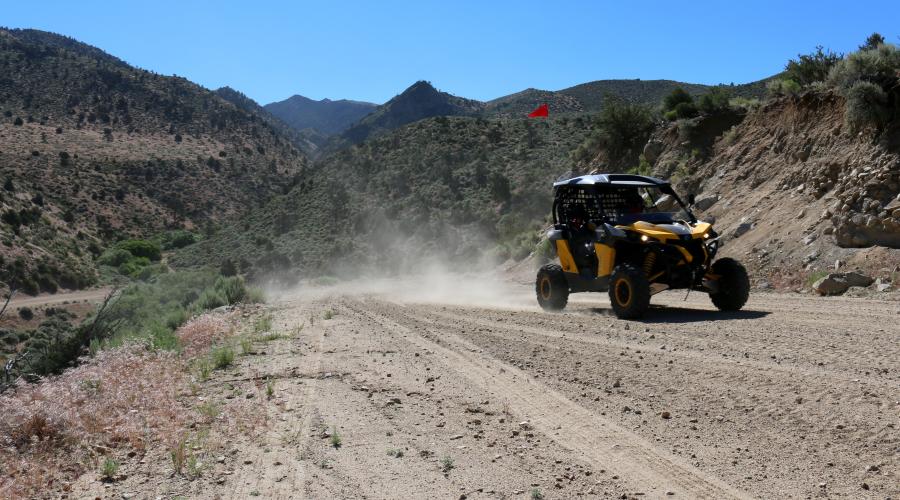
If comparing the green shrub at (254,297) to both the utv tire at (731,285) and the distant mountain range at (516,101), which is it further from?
the distant mountain range at (516,101)

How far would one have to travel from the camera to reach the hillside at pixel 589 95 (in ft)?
257

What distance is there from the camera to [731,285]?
11.7 metres

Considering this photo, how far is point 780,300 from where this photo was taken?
1307 cm

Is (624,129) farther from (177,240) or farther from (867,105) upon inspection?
(177,240)

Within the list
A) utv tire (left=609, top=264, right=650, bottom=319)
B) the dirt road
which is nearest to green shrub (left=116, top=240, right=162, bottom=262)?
the dirt road

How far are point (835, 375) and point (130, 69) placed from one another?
118 metres

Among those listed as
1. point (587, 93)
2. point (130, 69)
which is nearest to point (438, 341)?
point (587, 93)

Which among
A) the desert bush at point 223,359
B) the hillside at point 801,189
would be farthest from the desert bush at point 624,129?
the desert bush at point 223,359

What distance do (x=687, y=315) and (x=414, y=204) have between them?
43.8 metres

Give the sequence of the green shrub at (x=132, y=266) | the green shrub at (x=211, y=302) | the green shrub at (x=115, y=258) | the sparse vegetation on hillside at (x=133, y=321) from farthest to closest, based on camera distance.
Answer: the green shrub at (x=115, y=258) → the green shrub at (x=132, y=266) → the green shrub at (x=211, y=302) → the sparse vegetation on hillside at (x=133, y=321)

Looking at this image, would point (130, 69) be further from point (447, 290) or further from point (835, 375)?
point (835, 375)

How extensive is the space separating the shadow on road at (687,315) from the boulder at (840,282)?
3040 millimetres

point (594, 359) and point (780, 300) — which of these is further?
point (780, 300)

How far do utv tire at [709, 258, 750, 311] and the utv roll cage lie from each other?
1.23 m
